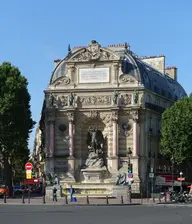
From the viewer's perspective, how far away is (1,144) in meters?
72.0

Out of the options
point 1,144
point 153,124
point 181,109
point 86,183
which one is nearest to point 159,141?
point 153,124

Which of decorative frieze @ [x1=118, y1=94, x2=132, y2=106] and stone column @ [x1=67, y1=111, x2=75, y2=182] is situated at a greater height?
decorative frieze @ [x1=118, y1=94, x2=132, y2=106]

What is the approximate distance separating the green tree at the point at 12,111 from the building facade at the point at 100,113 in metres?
4.90

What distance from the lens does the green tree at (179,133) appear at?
74.5 metres

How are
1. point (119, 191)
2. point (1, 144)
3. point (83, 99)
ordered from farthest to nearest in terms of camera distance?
point (83, 99) → point (1, 144) → point (119, 191)

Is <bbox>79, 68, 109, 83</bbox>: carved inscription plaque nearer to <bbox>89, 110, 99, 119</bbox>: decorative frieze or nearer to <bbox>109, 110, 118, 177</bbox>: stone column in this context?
<bbox>89, 110, 99, 119</bbox>: decorative frieze

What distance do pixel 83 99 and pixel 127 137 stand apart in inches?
300

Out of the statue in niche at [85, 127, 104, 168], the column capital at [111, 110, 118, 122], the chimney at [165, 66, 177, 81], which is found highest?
the chimney at [165, 66, 177, 81]

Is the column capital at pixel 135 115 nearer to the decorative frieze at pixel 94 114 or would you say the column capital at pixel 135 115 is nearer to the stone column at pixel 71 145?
the decorative frieze at pixel 94 114

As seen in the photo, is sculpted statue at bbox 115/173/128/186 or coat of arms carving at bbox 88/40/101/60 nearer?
sculpted statue at bbox 115/173/128/186

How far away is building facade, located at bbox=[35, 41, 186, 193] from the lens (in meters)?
76.0

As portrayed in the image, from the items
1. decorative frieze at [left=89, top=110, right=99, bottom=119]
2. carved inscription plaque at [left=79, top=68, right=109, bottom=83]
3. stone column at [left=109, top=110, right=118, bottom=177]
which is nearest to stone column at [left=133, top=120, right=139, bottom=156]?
stone column at [left=109, top=110, right=118, bottom=177]

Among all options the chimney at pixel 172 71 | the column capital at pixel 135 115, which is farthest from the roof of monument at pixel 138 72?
the chimney at pixel 172 71

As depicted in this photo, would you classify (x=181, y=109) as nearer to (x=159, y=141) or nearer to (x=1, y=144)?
(x=159, y=141)
